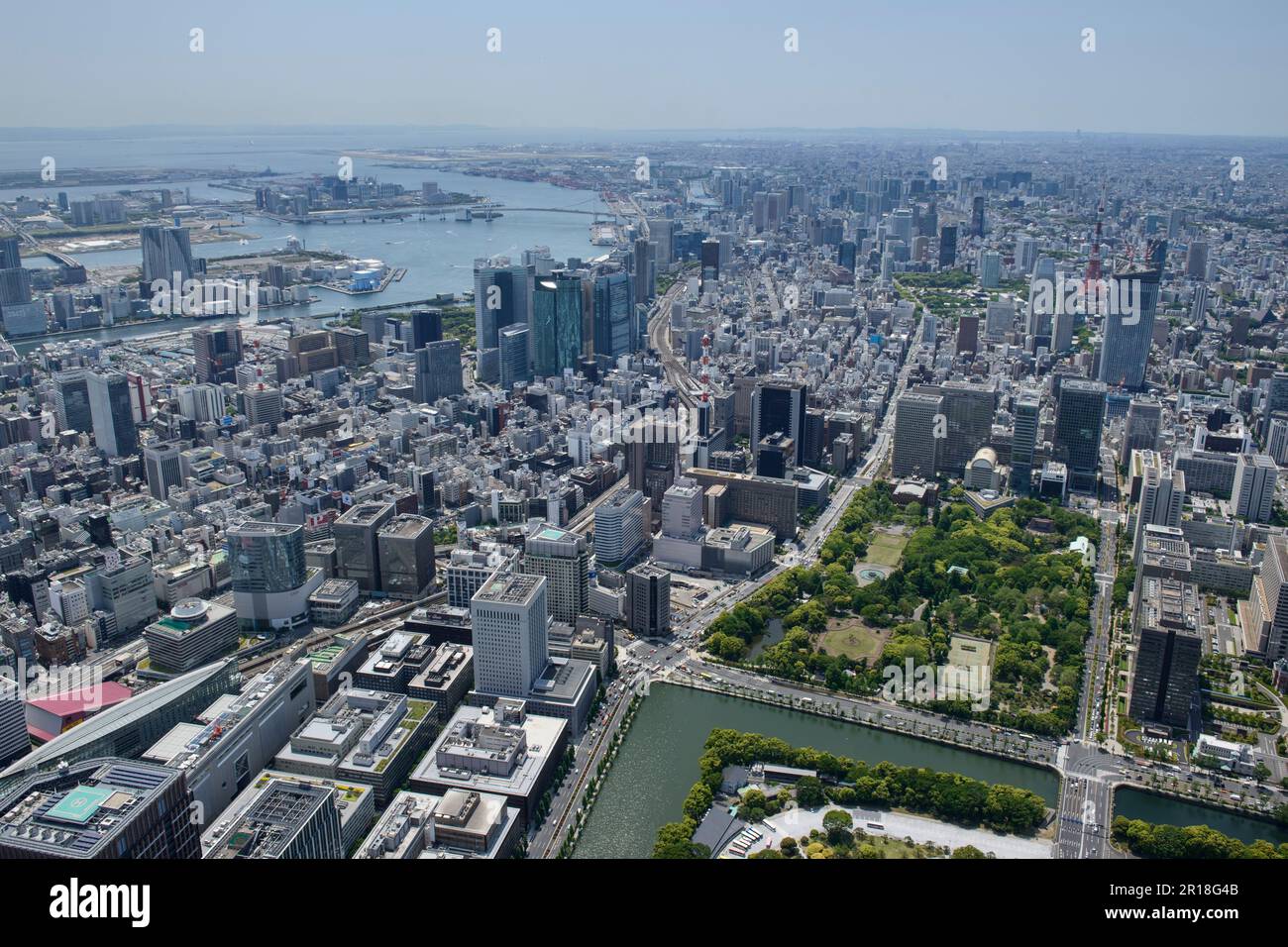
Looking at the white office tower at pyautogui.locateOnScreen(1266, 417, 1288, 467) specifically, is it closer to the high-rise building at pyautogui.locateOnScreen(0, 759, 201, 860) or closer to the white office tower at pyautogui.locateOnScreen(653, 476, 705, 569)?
the white office tower at pyautogui.locateOnScreen(653, 476, 705, 569)

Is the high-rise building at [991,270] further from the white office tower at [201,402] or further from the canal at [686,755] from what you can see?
the canal at [686,755]

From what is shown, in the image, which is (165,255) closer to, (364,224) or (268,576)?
(364,224)

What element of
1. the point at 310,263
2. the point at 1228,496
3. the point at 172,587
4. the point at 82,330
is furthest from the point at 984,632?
the point at 310,263

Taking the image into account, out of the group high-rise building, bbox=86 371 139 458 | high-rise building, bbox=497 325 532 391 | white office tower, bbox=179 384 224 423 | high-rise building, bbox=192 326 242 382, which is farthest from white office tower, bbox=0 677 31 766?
high-rise building, bbox=497 325 532 391

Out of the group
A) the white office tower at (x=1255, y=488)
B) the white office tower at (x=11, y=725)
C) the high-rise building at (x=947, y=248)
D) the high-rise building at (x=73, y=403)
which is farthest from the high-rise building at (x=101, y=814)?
the high-rise building at (x=947, y=248)

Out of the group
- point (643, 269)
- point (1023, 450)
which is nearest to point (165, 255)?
point (643, 269)
